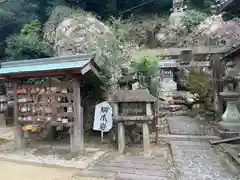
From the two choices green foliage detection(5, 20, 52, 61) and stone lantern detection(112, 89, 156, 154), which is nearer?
stone lantern detection(112, 89, 156, 154)

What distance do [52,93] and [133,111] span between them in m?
1.92

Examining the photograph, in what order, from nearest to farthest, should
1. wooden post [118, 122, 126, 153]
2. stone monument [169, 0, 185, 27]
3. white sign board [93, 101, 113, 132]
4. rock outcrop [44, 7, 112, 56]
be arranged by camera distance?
wooden post [118, 122, 126, 153] < white sign board [93, 101, 113, 132] < rock outcrop [44, 7, 112, 56] < stone monument [169, 0, 185, 27]

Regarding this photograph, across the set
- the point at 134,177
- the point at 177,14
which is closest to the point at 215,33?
the point at 177,14

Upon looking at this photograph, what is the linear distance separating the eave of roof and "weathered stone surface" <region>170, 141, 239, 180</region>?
2613 mm

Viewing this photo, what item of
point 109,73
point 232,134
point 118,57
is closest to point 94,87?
point 109,73

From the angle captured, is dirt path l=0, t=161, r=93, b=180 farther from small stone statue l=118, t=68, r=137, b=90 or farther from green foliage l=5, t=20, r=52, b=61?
green foliage l=5, t=20, r=52, b=61

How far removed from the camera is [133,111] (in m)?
5.12

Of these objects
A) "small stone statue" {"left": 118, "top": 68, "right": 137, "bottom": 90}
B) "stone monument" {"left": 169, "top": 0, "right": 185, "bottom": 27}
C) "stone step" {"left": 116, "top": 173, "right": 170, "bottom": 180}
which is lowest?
"stone step" {"left": 116, "top": 173, "right": 170, "bottom": 180}

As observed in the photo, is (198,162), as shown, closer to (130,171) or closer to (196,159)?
(196,159)

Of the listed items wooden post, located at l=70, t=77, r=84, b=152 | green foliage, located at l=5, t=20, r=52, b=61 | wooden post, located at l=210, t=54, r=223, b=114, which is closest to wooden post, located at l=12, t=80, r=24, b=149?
wooden post, located at l=70, t=77, r=84, b=152

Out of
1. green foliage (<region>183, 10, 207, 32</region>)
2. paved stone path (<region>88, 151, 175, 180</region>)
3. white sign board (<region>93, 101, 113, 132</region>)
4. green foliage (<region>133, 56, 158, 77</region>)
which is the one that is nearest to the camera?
paved stone path (<region>88, 151, 175, 180</region>)

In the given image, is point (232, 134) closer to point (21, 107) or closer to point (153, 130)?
point (153, 130)

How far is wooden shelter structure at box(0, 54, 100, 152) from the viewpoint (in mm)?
4871

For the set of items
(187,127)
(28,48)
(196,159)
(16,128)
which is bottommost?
(196,159)
